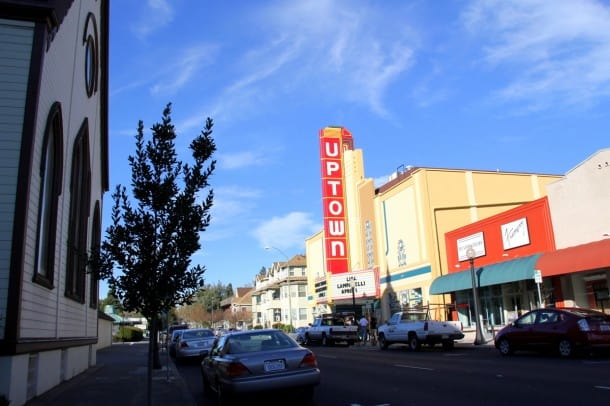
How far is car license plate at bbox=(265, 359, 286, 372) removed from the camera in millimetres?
9250

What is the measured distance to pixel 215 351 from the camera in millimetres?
11266

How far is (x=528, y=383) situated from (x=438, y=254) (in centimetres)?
2556

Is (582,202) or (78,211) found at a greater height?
(582,202)

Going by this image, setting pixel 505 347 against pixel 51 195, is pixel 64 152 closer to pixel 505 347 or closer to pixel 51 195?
pixel 51 195

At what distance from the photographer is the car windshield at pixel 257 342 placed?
32.9ft

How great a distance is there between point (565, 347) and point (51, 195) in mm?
15051

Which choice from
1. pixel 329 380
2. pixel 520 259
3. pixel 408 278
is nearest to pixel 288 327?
pixel 408 278

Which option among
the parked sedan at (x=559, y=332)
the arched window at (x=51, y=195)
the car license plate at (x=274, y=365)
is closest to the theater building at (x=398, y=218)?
the parked sedan at (x=559, y=332)

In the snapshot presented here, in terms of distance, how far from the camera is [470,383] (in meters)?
11.6

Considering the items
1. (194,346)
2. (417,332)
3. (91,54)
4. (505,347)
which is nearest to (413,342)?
(417,332)

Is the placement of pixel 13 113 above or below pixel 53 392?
above

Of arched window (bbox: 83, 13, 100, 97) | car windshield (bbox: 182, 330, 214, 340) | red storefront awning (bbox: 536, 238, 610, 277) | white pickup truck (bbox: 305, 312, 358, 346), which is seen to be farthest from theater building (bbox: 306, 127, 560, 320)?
arched window (bbox: 83, 13, 100, 97)

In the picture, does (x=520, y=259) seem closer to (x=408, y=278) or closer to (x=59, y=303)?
(x=408, y=278)

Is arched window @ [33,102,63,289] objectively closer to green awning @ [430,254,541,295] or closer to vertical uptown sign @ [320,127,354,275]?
green awning @ [430,254,541,295]
